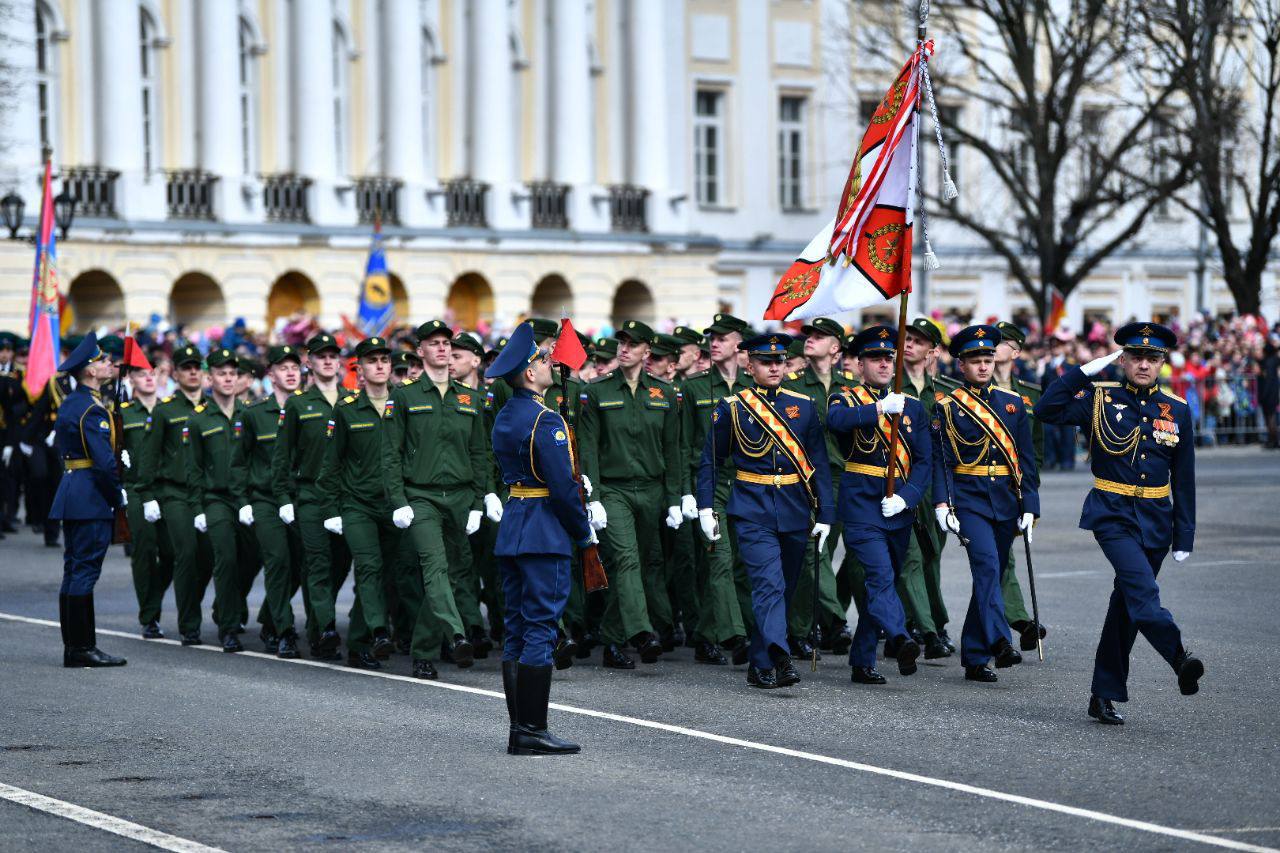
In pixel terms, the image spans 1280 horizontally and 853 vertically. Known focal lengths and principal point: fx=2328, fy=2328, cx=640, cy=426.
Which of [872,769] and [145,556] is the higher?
[145,556]

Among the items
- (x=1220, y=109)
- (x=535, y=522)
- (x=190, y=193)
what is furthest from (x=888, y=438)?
(x=190, y=193)

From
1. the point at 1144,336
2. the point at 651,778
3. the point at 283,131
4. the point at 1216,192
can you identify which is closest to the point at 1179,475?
the point at 1144,336

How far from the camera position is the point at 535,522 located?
36.3 ft

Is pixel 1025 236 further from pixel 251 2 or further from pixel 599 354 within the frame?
pixel 599 354

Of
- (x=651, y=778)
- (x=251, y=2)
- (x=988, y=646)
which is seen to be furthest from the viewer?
(x=251, y=2)

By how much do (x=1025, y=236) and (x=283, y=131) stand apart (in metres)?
18.9

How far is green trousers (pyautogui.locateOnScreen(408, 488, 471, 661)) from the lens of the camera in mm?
13734

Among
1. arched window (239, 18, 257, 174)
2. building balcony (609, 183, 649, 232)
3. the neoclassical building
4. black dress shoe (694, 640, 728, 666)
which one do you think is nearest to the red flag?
black dress shoe (694, 640, 728, 666)

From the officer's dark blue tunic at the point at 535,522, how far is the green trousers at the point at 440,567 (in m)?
2.57

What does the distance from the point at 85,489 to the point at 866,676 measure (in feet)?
16.2

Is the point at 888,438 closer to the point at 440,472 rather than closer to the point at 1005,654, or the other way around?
the point at 1005,654

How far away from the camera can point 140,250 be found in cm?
4216

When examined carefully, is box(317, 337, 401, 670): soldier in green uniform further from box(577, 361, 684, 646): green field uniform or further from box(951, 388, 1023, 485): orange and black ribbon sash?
box(951, 388, 1023, 485): orange and black ribbon sash

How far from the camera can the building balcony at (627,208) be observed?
51312 millimetres
